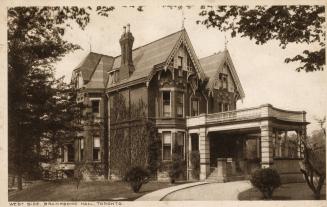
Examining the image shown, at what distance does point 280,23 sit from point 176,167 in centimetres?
873

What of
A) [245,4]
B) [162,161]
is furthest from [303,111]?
[162,161]

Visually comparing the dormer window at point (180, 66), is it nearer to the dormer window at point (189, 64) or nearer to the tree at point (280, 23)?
the dormer window at point (189, 64)

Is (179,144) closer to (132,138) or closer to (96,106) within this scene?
(132,138)

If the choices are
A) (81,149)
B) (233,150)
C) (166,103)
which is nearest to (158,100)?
(166,103)

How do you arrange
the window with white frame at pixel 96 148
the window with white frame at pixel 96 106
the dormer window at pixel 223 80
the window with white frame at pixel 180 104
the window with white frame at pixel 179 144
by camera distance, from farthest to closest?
the dormer window at pixel 223 80 < the window with white frame at pixel 96 148 < the window with white frame at pixel 96 106 < the window with white frame at pixel 180 104 < the window with white frame at pixel 179 144

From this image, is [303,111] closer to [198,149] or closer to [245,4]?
[245,4]

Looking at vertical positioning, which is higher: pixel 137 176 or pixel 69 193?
pixel 137 176

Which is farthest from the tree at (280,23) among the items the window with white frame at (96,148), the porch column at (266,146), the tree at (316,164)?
the window with white frame at (96,148)

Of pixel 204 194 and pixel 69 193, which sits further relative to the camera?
pixel 204 194

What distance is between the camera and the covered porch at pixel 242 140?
1598 cm

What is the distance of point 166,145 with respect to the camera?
Answer: 60.8 feet

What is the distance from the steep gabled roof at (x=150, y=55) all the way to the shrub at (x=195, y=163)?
14.5 feet

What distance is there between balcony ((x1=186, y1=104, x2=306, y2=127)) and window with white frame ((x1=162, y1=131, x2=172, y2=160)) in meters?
1.34
